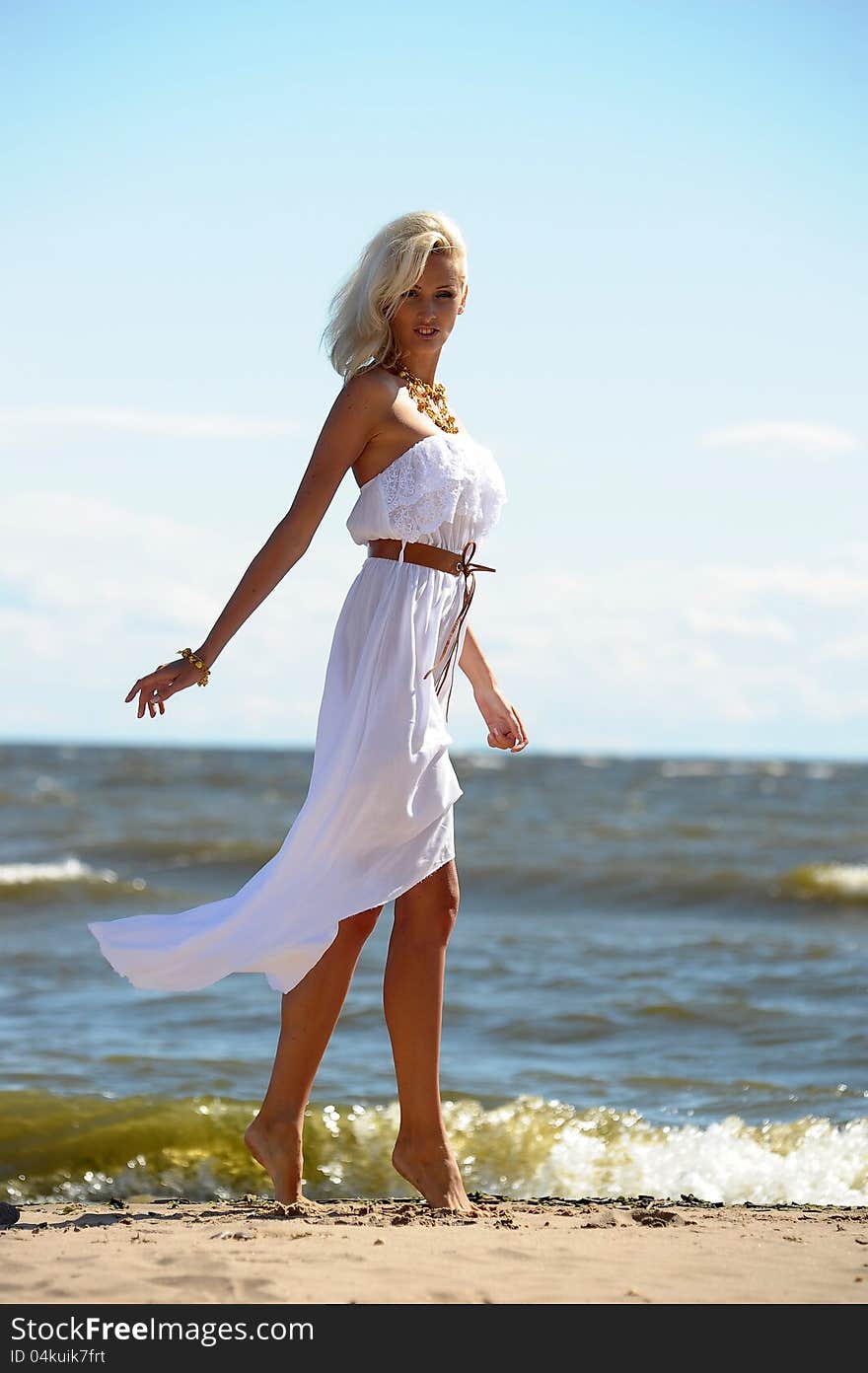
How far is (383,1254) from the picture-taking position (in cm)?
285

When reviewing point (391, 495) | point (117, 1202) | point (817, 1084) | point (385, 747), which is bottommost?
point (117, 1202)

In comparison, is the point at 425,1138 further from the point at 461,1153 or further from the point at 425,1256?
the point at 461,1153

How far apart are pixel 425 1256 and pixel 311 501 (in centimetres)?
148

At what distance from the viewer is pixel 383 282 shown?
3295mm

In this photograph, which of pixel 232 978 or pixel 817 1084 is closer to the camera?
pixel 817 1084

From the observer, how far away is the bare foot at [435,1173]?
328cm

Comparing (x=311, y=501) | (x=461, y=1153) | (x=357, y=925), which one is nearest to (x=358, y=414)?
(x=311, y=501)

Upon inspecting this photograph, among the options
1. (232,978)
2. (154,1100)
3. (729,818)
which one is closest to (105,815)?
(729,818)

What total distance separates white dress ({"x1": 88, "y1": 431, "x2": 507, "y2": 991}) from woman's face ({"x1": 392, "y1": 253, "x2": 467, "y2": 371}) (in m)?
0.21

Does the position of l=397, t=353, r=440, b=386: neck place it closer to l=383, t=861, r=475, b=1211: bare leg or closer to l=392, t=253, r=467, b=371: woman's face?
l=392, t=253, r=467, b=371: woman's face

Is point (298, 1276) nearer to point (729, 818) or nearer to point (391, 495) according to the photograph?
point (391, 495)

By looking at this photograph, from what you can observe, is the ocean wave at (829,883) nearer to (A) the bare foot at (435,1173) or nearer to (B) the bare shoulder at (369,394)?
(A) the bare foot at (435,1173)

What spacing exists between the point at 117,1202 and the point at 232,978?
152 inches

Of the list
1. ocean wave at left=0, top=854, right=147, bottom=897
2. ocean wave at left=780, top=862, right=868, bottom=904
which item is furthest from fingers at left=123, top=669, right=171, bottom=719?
ocean wave at left=780, top=862, right=868, bottom=904
